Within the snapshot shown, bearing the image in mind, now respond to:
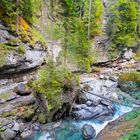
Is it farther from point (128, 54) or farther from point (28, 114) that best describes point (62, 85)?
point (128, 54)

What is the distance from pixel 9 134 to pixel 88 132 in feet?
19.3

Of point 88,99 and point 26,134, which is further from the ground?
point 88,99

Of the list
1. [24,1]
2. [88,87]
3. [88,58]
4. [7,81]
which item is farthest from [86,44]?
[7,81]

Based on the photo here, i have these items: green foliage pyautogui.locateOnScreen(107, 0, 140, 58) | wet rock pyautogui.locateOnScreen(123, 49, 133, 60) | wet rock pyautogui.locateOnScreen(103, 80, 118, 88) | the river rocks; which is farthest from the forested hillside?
wet rock pyautogui.locateOnScreen(123, 49, 133, 60)

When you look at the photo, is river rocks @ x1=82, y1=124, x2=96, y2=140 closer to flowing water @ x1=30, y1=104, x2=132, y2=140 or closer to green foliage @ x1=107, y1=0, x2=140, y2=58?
flowing water @ x1=30, y1=104, x2=132, y2=140

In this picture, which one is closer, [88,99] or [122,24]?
[88,99]

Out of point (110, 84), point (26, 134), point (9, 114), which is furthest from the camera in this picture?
point (110, 84)

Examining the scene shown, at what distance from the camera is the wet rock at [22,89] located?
2391 centimetres

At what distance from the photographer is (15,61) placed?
24.9 metres

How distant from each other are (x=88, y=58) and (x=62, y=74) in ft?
35.8

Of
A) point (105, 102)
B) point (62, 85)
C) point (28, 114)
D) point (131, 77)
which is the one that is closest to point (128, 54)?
point (131, 77)

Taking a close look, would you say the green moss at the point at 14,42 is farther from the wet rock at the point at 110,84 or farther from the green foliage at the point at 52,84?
the wet rock at the point at 110,84

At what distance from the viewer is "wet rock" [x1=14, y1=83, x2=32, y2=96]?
23.9 m

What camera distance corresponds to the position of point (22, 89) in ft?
78.9
